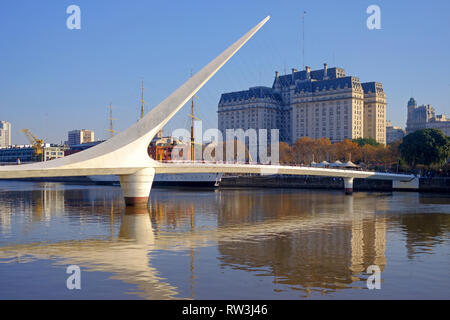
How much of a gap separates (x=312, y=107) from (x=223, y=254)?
295ft

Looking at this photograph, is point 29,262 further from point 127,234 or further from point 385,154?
point 385,154

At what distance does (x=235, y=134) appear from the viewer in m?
106

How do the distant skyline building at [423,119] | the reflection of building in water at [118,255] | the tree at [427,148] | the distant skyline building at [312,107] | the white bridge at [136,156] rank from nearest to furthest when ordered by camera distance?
1. the reflection of building in water at [118,255]
2. the white bridge at [136,156]
3. the tree at [427,148]
4. the distant skyline building at [312,107]
5. the distant skyline building at [423,119]

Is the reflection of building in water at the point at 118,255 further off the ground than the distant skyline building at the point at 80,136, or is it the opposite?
the distant skyline building at the point at 80,136

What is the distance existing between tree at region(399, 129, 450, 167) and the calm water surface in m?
23.2

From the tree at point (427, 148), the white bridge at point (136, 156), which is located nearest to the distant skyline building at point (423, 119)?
the tree at point (427, 148)

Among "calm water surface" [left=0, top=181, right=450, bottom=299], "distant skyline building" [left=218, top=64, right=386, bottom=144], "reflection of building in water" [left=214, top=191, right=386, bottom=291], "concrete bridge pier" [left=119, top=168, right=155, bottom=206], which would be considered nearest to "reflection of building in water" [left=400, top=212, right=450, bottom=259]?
"calm water surface" [left=0, top=181, right=450, bottom=299]

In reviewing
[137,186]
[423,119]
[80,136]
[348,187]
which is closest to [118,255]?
[137,186]

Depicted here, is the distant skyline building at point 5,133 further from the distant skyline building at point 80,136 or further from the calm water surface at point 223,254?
the calm water surface at point 223,254

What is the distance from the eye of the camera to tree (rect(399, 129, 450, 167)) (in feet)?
150

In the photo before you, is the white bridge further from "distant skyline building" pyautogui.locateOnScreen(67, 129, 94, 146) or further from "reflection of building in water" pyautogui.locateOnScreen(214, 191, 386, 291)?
"distant skyline building" pyautogui.locateOnScreen(67, 129, 94, 146)

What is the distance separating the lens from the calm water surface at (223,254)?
402 inches

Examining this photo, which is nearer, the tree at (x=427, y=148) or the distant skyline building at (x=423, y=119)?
the tree at (x=427, y=148)

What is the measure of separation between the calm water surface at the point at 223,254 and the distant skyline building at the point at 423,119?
114 metres
